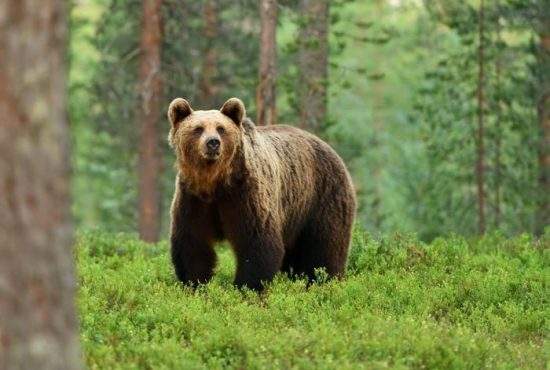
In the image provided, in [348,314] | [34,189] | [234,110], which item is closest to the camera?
[34,189]

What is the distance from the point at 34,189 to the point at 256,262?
5.44m

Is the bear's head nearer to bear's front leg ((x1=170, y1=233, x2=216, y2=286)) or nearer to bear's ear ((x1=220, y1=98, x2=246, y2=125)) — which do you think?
bear's ear ((x1=220, y1=98, x2=246, y2=125))

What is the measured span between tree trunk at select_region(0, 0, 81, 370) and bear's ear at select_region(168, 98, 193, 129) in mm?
5274

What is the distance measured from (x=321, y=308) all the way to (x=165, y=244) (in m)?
6.01

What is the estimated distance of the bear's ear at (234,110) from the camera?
10062 millimetres

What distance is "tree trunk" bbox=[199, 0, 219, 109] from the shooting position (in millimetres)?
23359

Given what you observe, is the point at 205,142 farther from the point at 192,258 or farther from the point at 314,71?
the point at 314,71

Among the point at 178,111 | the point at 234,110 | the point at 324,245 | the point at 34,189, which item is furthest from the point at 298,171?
the point at 34,189

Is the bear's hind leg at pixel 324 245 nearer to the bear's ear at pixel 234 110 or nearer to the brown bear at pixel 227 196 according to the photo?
the brown bear at pixel 227 196

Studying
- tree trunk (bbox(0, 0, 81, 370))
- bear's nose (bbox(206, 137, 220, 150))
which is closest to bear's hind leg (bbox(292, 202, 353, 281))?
bear's nose (bbox(206, 137, 220, 150))

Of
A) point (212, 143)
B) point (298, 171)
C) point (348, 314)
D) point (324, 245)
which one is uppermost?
point (212, 143)

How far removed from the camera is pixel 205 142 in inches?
375

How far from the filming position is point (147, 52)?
20.5m

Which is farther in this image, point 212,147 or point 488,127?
point 488,127
